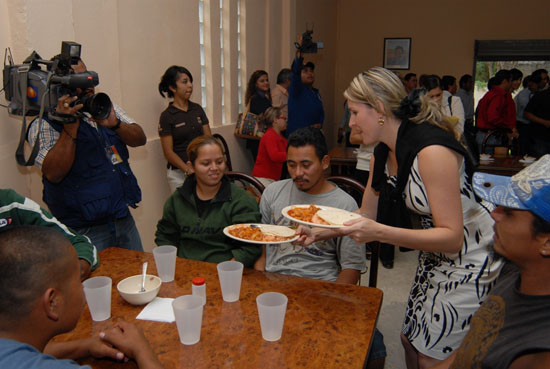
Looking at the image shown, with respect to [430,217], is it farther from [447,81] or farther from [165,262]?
[447,81]

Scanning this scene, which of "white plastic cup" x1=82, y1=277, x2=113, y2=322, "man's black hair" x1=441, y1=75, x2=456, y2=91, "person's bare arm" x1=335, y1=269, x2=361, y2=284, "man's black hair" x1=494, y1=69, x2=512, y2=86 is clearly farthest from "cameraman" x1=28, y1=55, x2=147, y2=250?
"man's black hair" x1=441, y1=75, x2=456, y2=91

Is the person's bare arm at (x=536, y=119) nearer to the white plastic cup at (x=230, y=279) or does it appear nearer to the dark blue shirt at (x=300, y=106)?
the dark blue shirt at (x=300, y=106)

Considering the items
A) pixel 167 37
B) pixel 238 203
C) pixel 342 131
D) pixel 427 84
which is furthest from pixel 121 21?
pixel 342 131

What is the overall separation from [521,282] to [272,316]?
61 cm

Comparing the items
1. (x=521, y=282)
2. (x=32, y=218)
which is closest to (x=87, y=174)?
(x=32, y=218)

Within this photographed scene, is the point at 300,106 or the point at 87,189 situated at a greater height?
the point at 300,106

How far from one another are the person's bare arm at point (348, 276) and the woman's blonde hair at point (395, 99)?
627 mm

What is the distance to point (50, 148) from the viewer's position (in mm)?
1906

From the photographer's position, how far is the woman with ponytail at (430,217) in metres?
1.37

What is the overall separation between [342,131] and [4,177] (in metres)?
4.71

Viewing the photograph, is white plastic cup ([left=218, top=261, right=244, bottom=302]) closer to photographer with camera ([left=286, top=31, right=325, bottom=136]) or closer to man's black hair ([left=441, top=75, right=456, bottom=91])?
photographer with camera ([left=286, top=31, right=325, bottom=136])

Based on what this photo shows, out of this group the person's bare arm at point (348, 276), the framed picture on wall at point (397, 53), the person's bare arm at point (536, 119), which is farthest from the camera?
the framed picture on wall at point (397, 53)

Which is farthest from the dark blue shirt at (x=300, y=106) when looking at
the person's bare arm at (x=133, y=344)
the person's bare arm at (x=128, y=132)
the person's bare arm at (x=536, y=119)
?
the person's bare arm at (x=133, y=344)

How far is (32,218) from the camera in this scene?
1480 mm
